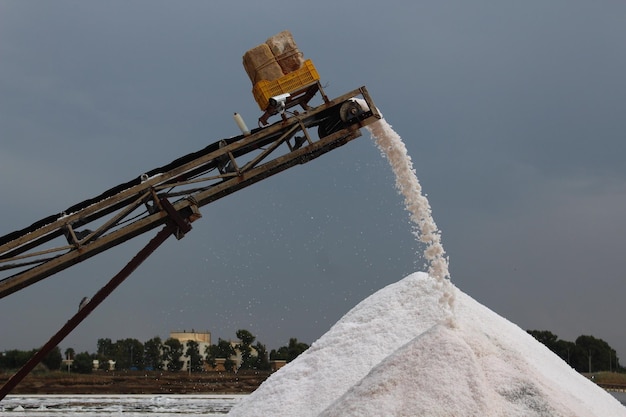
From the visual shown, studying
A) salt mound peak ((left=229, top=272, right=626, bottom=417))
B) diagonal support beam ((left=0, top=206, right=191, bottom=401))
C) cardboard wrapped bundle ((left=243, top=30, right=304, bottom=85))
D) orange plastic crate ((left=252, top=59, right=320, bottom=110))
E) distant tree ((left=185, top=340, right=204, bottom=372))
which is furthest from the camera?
distant tree ((left=185, top=340, right=204, bottom=372))

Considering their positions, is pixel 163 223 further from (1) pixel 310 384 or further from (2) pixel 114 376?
(2) pixel 114 376

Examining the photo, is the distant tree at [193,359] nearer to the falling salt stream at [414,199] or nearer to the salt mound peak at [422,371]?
the salt mound peak at [422,371]

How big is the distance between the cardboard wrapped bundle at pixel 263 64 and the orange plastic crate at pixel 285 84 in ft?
0.24

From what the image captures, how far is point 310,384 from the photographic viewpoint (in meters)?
8.41

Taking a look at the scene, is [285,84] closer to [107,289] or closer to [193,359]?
[107,289]

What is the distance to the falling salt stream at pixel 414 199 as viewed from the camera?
26.0ft

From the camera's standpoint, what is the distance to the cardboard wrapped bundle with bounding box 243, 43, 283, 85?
7898mm

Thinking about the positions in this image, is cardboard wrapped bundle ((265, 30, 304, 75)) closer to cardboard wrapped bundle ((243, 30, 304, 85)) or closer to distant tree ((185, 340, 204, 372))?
cardboard wrapped bundle ((243, 30, 304, 85))

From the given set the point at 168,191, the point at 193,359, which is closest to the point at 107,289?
the point at 168,191

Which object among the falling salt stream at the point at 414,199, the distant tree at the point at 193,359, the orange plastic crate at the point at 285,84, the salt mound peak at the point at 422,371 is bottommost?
the distant tree at the point at 193,359

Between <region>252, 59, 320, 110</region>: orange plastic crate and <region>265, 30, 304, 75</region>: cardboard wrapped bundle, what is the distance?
0.10m

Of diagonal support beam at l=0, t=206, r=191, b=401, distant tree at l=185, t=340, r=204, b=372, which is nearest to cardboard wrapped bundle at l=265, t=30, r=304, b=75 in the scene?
diagonal support beam at l=0, t=206, r=191, b=401

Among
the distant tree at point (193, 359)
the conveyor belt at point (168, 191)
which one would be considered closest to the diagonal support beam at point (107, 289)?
the conveyor belt at point (168, 191)

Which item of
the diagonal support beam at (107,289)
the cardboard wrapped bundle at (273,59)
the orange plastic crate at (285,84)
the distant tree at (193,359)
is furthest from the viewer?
the distant tree at (193,359)
